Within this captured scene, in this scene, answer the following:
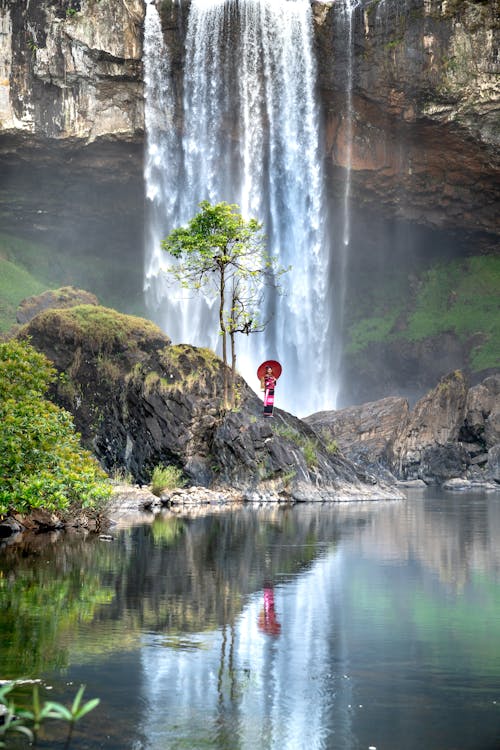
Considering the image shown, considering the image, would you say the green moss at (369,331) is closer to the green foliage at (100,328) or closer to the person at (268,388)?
the green foliage at (100,328)

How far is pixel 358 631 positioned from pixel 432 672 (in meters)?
1.44

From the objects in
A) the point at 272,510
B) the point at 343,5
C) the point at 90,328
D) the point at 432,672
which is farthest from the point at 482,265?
the point at 432,672

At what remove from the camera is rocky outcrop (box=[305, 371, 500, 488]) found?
1730 inches

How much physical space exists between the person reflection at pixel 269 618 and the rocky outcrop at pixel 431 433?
33079mm

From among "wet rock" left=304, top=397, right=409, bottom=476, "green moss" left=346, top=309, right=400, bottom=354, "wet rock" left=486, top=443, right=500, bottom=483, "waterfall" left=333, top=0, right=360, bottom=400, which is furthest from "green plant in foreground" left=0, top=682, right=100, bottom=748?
"green moss" left=346, top=309, right=400, bottom=354

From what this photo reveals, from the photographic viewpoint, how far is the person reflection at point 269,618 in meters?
8.54

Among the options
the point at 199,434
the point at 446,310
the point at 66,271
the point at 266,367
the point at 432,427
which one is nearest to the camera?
the point at 199,434

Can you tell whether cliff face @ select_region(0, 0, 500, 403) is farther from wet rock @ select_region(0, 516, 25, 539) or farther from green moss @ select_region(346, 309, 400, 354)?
wet rock @ select_region(0, 516, 25, 539)

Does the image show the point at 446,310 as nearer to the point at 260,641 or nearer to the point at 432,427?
the point at 432,427

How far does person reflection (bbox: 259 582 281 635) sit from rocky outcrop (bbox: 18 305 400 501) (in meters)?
17.4

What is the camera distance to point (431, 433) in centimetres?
4506

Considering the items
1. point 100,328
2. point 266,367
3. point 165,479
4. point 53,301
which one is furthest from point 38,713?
point 53,301

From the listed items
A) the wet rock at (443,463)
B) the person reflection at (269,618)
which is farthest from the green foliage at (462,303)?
the person reflection at (269,618)

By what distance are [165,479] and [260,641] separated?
59.4 feet
